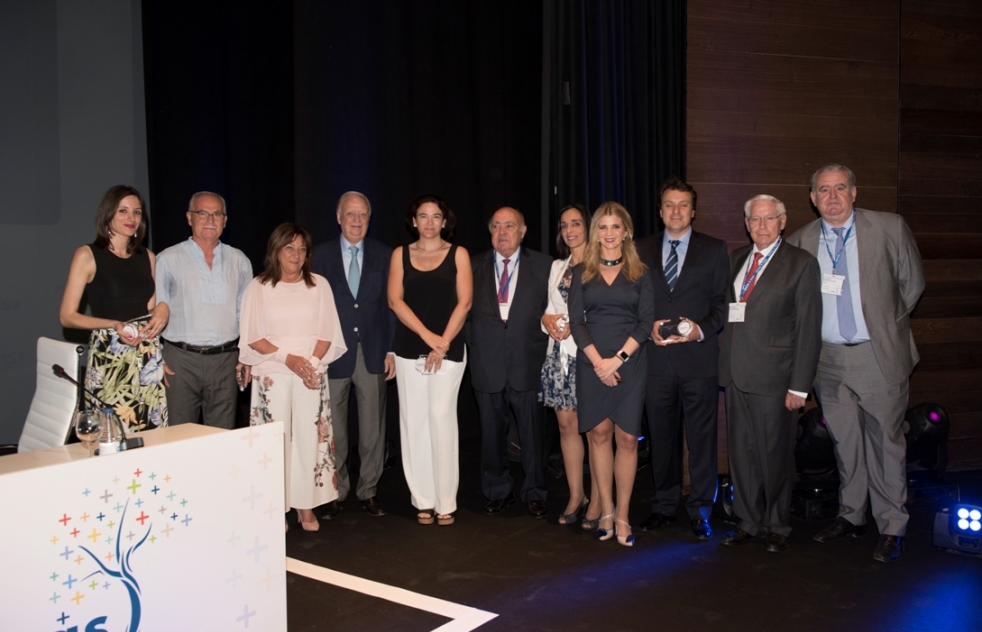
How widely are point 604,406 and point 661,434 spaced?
0.53 metres

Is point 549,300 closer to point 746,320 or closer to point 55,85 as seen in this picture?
point 746,320

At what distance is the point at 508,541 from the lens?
3.70m

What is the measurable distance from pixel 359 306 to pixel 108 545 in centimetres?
228

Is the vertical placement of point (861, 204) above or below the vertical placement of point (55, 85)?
below

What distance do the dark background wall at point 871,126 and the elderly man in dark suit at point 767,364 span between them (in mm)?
1209

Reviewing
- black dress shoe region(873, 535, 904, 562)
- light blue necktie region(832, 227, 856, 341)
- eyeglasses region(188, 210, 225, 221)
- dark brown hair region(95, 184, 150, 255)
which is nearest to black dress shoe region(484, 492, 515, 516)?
black dress shoe region(873, 535, 904, 562)

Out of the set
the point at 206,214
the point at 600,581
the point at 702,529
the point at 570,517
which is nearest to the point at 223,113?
the point at 206,214

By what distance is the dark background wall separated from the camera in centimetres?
484

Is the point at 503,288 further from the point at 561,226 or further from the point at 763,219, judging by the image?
the point at 763,219

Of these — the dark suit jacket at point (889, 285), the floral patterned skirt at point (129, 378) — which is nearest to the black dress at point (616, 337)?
the dark suit jacket at point (889, 285)

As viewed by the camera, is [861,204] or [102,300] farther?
[861,204]

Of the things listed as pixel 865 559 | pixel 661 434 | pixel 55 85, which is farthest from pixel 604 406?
pixel 55 85

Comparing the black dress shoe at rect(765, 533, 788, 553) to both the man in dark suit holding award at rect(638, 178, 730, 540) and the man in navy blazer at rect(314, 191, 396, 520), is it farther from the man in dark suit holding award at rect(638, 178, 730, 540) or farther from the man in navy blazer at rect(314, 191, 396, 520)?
the man in navy blazer at rect(314, 191, 396, 520)

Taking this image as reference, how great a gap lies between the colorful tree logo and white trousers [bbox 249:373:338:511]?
5.39 feet
